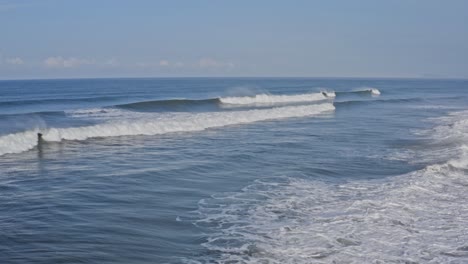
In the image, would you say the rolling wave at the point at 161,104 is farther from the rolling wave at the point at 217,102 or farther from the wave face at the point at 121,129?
the wave face at the point at 121,129

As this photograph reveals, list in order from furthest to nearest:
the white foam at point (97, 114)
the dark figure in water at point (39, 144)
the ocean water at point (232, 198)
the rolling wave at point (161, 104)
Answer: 1. the rolling wave at point (161, 104)
2. the white foam at point (97, 114)
3. the dark figure in water at point (39, 144)
4. the ocean water at point (232, 198)

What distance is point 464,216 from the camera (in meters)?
9.16

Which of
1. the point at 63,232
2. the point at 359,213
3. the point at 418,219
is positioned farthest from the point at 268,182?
the point at 63,232

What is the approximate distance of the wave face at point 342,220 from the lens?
723cm

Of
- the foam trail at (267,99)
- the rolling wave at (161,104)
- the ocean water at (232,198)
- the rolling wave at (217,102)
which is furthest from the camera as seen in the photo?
the foam trail at (267,99)

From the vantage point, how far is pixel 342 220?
29.0 ft

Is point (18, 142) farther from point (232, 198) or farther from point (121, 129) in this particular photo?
point (232, 198)

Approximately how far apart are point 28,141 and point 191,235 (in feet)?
40.0

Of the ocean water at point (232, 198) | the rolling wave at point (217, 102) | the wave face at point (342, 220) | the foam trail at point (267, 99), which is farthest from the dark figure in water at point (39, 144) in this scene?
the foam trail at point (267, 99)

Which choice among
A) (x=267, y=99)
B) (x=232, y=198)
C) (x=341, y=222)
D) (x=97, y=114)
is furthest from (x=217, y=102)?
(x=341, y=222)

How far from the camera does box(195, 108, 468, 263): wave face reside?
23.7 feet

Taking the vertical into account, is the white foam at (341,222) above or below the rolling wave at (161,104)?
below

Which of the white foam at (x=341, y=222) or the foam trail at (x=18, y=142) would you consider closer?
the white foam at (x=341, y=222)

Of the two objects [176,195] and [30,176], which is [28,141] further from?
[176,195]
